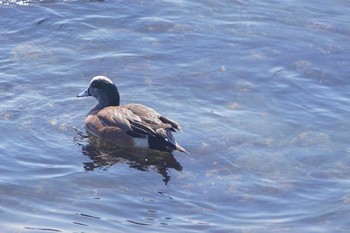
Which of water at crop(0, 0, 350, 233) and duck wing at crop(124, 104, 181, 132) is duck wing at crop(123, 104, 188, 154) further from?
water at crop(0, 0, 350, 233)

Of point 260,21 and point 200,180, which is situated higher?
point 260,21

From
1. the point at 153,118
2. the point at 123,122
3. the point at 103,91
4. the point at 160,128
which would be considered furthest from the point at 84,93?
the point at 160,128

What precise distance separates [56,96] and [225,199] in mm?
3689

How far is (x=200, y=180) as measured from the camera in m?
11.1

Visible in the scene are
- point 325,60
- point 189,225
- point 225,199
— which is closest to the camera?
point 189,225

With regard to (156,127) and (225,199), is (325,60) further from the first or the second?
(225,199)

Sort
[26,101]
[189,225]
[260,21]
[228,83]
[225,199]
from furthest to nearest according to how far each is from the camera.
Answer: [260,21] → [228,83] → [26,101] → [225,199] → [189,225]

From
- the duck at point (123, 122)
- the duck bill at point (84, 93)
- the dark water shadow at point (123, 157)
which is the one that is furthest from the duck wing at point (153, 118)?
the duck bill at point (84, 93)

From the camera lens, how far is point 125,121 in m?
12.3

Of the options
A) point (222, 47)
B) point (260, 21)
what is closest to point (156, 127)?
point (222, 47)

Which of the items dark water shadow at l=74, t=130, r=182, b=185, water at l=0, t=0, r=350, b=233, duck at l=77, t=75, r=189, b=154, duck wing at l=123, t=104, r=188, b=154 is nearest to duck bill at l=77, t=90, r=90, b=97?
duck at l=77, t=75, r=189, b=154

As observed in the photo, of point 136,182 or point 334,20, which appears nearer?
point 136,182

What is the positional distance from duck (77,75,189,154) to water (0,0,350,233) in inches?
8.1

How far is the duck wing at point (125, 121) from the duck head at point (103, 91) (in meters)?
0.18
